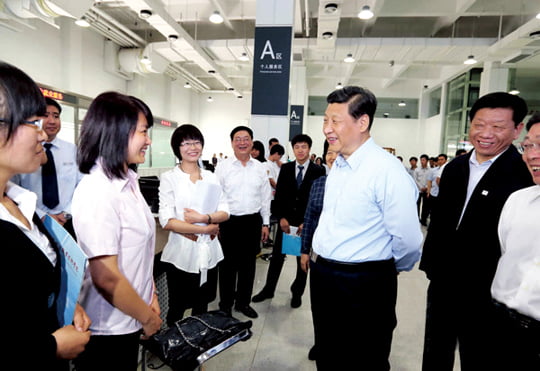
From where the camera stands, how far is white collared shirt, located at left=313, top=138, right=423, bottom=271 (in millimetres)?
1497

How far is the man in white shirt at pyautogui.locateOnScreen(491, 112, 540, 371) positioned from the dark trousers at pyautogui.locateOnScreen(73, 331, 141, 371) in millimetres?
1511

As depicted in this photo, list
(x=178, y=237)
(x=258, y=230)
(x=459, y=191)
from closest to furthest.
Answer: (x=459, y=191)
(x=178, y=237)
(x=258, y=230)

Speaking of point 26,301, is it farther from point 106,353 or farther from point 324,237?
point 324,237

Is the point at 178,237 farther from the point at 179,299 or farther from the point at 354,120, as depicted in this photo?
the point at 354,120

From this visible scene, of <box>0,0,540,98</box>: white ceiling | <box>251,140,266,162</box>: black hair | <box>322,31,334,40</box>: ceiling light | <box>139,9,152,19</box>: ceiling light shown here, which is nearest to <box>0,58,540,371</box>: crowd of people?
<box>251,140,266,162</box>: black hair

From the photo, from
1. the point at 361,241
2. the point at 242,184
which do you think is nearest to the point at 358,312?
the point at 361,241

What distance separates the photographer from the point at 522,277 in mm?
1235

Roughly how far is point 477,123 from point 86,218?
1964 mm

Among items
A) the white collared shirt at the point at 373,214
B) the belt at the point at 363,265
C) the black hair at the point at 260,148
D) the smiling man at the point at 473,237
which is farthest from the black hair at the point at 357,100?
the black hair at the point at 260,148

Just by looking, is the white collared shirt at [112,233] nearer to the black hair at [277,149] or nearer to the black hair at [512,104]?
the black hair at [512,104]

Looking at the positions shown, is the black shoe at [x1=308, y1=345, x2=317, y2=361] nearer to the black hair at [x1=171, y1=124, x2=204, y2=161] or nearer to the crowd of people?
the crowd of people

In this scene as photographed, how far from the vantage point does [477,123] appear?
68.9 inches

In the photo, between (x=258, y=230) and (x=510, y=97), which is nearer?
(x=510, y=97)

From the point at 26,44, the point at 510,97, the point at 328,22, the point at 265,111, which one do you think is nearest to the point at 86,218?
the point at 510,97
